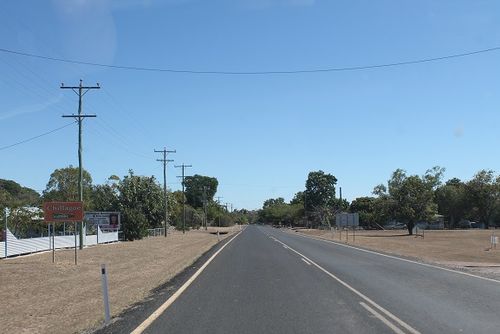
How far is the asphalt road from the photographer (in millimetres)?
9781

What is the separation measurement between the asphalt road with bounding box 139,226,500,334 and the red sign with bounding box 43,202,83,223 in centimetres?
927

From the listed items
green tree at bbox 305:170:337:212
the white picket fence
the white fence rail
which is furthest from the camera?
green tree at bbox 305:170:337:212

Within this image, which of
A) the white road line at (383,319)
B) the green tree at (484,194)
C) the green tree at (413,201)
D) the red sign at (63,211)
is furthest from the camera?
the green tree at (484,194)

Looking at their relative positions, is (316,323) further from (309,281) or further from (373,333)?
(309,281)

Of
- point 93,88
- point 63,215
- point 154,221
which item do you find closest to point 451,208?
point 154,221

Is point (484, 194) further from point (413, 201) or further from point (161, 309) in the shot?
point (161, 309)

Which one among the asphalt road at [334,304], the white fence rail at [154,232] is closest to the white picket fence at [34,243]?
the asphalt road at [334,304]

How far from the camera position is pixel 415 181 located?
93.3m

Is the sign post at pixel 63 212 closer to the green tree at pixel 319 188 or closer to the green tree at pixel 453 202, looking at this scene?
the green tree at pixel 453 202

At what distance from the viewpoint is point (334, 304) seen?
40.9 feet

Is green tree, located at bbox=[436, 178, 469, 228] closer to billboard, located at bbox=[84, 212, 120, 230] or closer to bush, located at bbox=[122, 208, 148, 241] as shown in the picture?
bush, located at bbox=[122, 208, 148, 241]

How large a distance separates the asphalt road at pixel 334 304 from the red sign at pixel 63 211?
9.27 m

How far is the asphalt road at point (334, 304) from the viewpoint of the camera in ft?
32.1

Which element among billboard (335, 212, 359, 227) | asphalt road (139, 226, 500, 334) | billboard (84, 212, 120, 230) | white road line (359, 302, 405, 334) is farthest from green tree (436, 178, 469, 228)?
white road line (359, 302, 405, 334)
